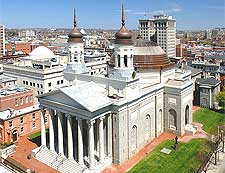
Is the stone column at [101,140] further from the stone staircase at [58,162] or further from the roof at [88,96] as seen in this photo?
the stone staircase at [58,162]

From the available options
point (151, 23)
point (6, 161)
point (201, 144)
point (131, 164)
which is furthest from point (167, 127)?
point (151, 23)

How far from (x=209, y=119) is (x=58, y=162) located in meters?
28.1

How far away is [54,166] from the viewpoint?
34031 mm

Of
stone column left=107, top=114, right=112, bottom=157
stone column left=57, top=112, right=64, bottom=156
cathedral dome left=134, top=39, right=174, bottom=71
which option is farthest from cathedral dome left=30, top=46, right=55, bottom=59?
stone column left=107, top=114, right=112, bottom=157

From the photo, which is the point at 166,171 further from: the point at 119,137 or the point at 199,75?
the point at 199,75

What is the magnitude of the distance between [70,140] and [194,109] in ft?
99.6

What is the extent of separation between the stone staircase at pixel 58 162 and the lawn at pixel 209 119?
21742 millimetres

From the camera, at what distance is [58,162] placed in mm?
34375

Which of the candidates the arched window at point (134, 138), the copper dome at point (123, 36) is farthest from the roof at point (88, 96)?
the copper dome at point (123, 36)

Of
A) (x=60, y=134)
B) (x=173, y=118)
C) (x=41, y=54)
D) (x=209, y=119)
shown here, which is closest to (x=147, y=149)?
(x=173, y=118)

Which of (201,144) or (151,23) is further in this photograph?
(151,23)

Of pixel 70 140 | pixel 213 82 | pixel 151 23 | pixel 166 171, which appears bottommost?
pixel 166 171

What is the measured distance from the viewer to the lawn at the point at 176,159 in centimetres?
3300

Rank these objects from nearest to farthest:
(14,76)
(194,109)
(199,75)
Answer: (194,109) → (14,76) → (199,75)
